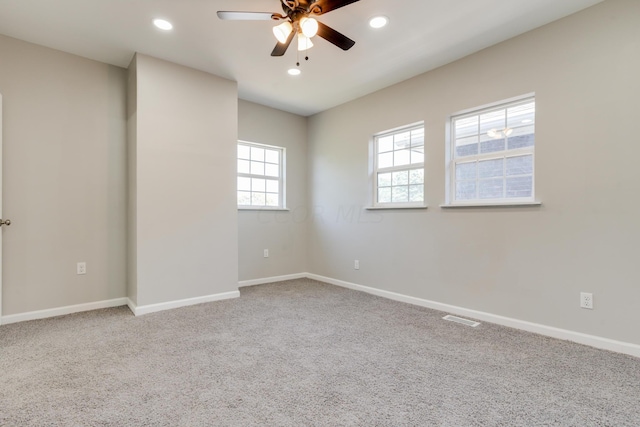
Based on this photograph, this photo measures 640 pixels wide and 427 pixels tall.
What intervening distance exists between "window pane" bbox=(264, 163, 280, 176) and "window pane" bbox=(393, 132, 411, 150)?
1857mm

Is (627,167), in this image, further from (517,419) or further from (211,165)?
(211,165)

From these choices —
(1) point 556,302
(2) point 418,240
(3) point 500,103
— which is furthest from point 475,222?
(3) point 500,103

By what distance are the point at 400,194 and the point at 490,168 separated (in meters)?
1.10

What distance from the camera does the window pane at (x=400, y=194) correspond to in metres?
3.89

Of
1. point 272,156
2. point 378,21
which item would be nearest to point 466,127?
point 378,21

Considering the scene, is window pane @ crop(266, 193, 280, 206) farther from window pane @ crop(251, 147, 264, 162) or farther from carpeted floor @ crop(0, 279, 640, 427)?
carpeted floor @ crop(0, 279, 640, 427)

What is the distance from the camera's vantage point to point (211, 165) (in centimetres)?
367

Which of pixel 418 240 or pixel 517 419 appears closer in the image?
pixel 517 419

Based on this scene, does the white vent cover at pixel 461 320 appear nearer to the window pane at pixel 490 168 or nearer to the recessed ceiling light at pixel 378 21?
the window pane at pixel 490 168

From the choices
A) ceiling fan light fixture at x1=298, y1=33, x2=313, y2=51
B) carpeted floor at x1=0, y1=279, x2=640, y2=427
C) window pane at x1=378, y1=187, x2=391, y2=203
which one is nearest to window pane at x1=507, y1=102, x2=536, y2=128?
window pane at x1=378, y1=187, x2=391, y2=203

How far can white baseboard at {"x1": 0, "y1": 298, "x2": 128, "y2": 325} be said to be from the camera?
294cm

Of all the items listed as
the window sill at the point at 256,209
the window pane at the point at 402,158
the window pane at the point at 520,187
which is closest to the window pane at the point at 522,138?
the window pane at the point at 520,187

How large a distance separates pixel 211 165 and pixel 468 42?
2.91 metres

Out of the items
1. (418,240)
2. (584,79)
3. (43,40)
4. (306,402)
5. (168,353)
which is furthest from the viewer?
(418,240)
